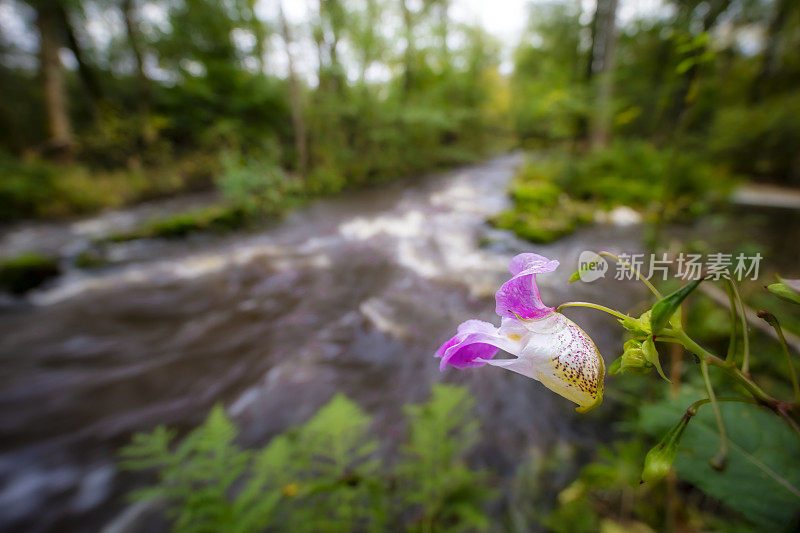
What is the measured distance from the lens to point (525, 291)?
570mm

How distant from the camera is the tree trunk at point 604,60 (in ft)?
34.6

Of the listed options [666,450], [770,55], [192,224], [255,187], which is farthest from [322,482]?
[770,55]

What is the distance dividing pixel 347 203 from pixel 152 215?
20.8 feet

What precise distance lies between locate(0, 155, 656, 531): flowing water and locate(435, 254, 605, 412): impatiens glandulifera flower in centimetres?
75

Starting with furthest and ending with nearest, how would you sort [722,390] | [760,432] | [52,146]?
[52,146]
[722,390]
[760,432]

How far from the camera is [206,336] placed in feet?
16.3

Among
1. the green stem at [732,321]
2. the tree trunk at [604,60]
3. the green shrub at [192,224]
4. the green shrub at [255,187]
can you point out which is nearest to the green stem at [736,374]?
the green stem at [732,321]

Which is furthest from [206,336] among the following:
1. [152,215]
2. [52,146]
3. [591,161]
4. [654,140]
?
[654,140]

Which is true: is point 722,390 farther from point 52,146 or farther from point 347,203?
point 52,146

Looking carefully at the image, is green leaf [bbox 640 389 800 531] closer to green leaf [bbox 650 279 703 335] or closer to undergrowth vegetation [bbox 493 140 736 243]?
green leaf [bbox 650 279 703 335]

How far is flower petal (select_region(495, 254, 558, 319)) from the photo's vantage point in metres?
0.56

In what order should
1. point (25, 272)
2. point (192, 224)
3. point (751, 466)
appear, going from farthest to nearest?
point (192, 224), point (25, 272), point (751, 466)

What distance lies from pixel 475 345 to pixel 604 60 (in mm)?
14096

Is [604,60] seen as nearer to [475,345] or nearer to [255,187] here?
[255,187]
